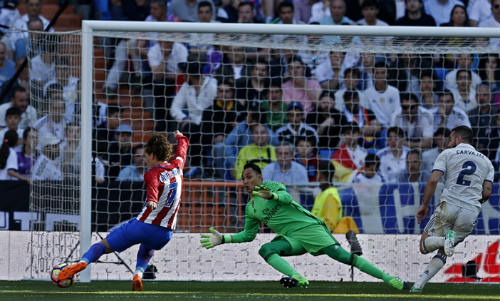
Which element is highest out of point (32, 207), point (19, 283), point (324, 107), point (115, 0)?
point (115, 0)

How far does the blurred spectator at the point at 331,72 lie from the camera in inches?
568

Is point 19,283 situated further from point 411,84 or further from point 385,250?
point 411,84

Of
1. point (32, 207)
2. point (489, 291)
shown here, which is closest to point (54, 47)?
point (32, 207)

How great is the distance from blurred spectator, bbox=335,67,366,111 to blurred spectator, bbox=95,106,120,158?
3.18 metres

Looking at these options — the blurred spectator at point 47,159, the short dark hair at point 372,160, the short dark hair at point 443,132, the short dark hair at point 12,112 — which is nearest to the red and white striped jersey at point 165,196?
the blurred spectator at point 47,159

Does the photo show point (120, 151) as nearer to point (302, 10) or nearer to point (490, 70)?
point (302, 10)

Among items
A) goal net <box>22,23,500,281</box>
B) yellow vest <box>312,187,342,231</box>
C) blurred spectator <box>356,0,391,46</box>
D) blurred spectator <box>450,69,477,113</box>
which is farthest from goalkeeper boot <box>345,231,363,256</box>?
blurred spectator <box>356,0,391,46</box>

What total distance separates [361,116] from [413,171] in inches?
45.9

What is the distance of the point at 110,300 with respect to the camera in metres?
8.10

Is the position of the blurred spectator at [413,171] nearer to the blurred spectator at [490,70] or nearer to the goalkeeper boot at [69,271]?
the blurred spectator at [490,70]

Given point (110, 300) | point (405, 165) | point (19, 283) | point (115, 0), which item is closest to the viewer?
point (110, 300)

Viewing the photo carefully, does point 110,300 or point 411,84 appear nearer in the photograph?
point 110,300

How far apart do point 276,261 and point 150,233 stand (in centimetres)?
139

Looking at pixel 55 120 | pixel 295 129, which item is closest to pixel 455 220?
pixel 295 129
